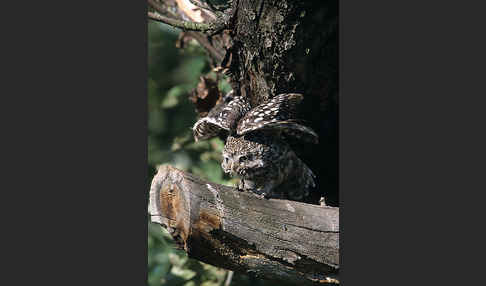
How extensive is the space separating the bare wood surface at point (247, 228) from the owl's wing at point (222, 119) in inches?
16.0

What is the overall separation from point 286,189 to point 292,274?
0.53m

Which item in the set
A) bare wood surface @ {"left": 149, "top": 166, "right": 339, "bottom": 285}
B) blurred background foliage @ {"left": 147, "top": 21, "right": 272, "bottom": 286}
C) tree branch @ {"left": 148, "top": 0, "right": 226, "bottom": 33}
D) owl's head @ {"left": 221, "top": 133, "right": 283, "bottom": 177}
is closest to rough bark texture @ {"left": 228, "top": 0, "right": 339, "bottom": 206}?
tree branch @ {"left": 148, "top": 0, "right": 226, "bottom": 33}

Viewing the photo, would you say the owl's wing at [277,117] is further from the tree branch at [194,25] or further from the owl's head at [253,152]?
the tree branch at [194,25]

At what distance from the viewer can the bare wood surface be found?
89.4 inches

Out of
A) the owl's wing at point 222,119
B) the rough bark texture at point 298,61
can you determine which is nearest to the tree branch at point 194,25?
the rough bark texture at point 298,61

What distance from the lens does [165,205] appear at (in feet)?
7.55

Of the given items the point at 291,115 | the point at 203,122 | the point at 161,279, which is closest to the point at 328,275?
the point at 291,115

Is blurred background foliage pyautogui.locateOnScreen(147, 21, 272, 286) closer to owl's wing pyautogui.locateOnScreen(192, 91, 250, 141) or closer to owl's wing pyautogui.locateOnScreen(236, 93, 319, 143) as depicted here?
owl's wing pyautogui.locateOnScreen(192, 91, 250, 141)

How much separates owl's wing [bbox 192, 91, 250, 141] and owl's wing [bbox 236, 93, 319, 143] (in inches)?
2.5

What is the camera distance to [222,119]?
107 inches

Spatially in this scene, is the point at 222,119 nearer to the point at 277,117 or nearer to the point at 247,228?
the point at 277,117

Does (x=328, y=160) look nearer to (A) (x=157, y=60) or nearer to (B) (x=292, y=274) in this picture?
(B) (x=292, y=274)

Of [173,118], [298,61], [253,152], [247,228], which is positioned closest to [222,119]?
[253,152]

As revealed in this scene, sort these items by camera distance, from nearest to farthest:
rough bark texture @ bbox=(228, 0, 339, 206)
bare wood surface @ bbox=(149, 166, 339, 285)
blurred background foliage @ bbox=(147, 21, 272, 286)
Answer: bare wood surface @ bbox=(149, 166, 339, 285)
rough bark texture @ bbox=(228, 0, 339, 206)
blurred background foliage @ bbox=(147, 21, 272, 286)
